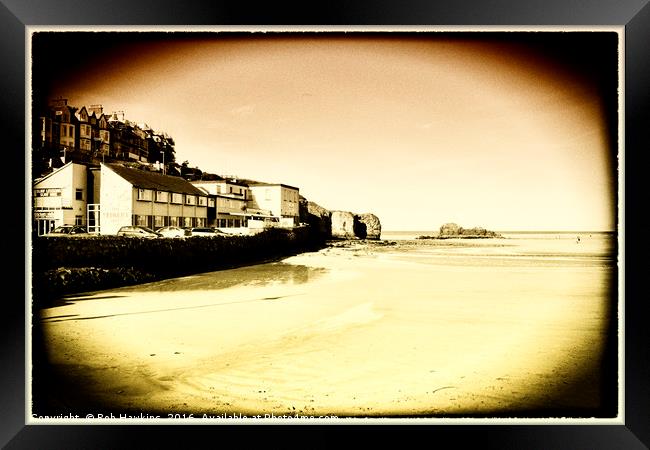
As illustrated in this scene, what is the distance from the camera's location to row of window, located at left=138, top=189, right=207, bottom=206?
2.30 m

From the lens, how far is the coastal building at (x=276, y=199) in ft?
7.47

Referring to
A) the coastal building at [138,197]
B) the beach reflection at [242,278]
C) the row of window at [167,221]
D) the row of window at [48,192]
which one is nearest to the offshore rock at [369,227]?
the beach reflection at [242,278]

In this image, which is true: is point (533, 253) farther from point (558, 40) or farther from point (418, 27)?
point (418, 27)

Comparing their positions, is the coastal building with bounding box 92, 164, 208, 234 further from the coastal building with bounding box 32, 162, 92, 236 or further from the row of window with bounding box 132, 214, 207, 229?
the coastal building with bounding box 32, 162, 92, 236

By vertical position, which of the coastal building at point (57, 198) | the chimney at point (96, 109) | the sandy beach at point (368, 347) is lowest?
the sandy beach at point (368, 347)

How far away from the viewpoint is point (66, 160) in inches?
78.2

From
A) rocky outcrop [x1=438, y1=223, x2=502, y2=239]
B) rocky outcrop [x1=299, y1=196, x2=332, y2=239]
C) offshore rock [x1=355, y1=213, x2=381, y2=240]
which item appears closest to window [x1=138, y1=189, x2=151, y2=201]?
rocky outcrop [x1=299, y1=196, x2=332, y2=239]

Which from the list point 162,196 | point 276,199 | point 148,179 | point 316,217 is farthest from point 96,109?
point 316,217

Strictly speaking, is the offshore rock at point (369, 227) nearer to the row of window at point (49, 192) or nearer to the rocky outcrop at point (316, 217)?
the rocky outcrop at point (316, 217)

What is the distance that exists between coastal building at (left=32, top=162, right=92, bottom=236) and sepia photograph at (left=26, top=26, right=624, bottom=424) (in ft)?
0.04

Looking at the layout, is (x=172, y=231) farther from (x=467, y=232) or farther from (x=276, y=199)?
(x=467, y=232)
